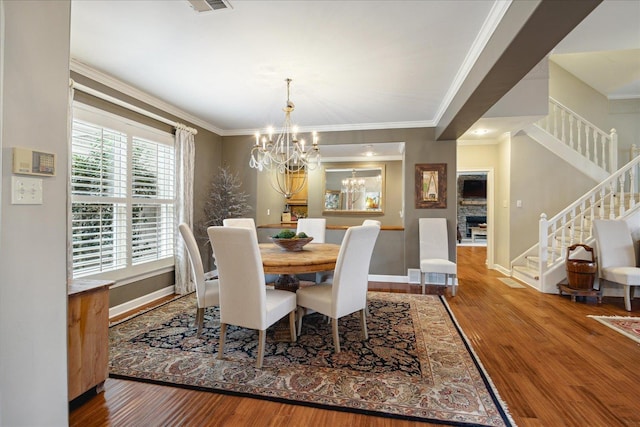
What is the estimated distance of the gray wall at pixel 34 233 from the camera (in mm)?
1243

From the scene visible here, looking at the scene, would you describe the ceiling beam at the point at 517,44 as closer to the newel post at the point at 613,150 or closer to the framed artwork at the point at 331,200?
the newel post at the point at 613,150

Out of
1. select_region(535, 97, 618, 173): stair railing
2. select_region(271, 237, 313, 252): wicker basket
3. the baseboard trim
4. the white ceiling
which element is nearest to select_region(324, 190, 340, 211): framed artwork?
the white ceiling

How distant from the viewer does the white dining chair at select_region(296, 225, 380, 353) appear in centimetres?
242

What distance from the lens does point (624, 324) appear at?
3.17 meters

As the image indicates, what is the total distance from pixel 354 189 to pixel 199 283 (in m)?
5.02

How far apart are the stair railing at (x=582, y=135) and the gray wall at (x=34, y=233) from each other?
21.4ft

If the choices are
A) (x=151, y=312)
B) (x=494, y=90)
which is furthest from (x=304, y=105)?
(x=151, y=312)

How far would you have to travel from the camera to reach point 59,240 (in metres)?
1.44

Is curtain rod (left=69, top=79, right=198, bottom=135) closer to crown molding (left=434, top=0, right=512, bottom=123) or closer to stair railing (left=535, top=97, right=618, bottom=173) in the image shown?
crown molding (left=434, top=0, right=512, bottom=123)

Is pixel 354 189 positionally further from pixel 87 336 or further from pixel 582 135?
pixel 87 336

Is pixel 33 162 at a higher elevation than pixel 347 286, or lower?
higher

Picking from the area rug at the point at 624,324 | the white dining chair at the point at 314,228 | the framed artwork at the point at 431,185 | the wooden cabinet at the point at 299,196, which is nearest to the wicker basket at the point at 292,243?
the white dining chair at the point at 314,228

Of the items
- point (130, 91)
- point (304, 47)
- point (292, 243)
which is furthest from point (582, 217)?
point (130, 91)

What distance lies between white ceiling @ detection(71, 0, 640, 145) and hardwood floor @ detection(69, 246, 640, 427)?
8.06 ft
